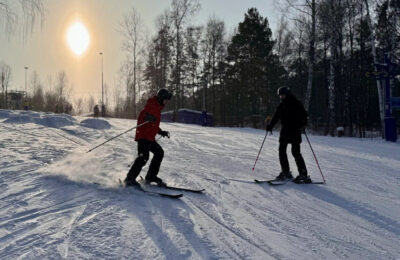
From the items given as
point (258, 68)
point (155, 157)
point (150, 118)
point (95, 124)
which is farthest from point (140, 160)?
point (258, 68)

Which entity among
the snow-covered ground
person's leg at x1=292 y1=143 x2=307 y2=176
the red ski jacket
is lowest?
the snow-covered ground

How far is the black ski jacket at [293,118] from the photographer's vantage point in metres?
5.64

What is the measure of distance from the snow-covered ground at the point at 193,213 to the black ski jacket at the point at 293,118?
3.16 ft

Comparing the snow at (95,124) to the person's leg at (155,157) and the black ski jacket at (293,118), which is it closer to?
the person's leg at (155,157)

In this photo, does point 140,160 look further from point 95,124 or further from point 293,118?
point 95,124

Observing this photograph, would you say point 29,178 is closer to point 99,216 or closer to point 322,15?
point 99,216

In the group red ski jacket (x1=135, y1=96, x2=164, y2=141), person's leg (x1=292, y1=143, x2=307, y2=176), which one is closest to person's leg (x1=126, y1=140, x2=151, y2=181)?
red ski jacket (x1=135, y1=96, x2=164, y2=141)

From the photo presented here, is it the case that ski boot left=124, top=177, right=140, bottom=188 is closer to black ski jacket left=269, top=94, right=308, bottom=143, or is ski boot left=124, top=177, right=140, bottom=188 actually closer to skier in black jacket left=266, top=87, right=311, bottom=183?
skier in black jacket left=266, top=87, right=311, bottom=183

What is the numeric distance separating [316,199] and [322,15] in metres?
17.5

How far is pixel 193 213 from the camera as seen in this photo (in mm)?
3793

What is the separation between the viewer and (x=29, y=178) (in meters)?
4.96

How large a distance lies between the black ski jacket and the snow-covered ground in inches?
37.9

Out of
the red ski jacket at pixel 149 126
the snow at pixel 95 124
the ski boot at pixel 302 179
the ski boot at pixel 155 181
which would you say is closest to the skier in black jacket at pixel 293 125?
the ski boot at pixel 302 179

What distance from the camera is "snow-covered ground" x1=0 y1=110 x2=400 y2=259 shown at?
280cm
